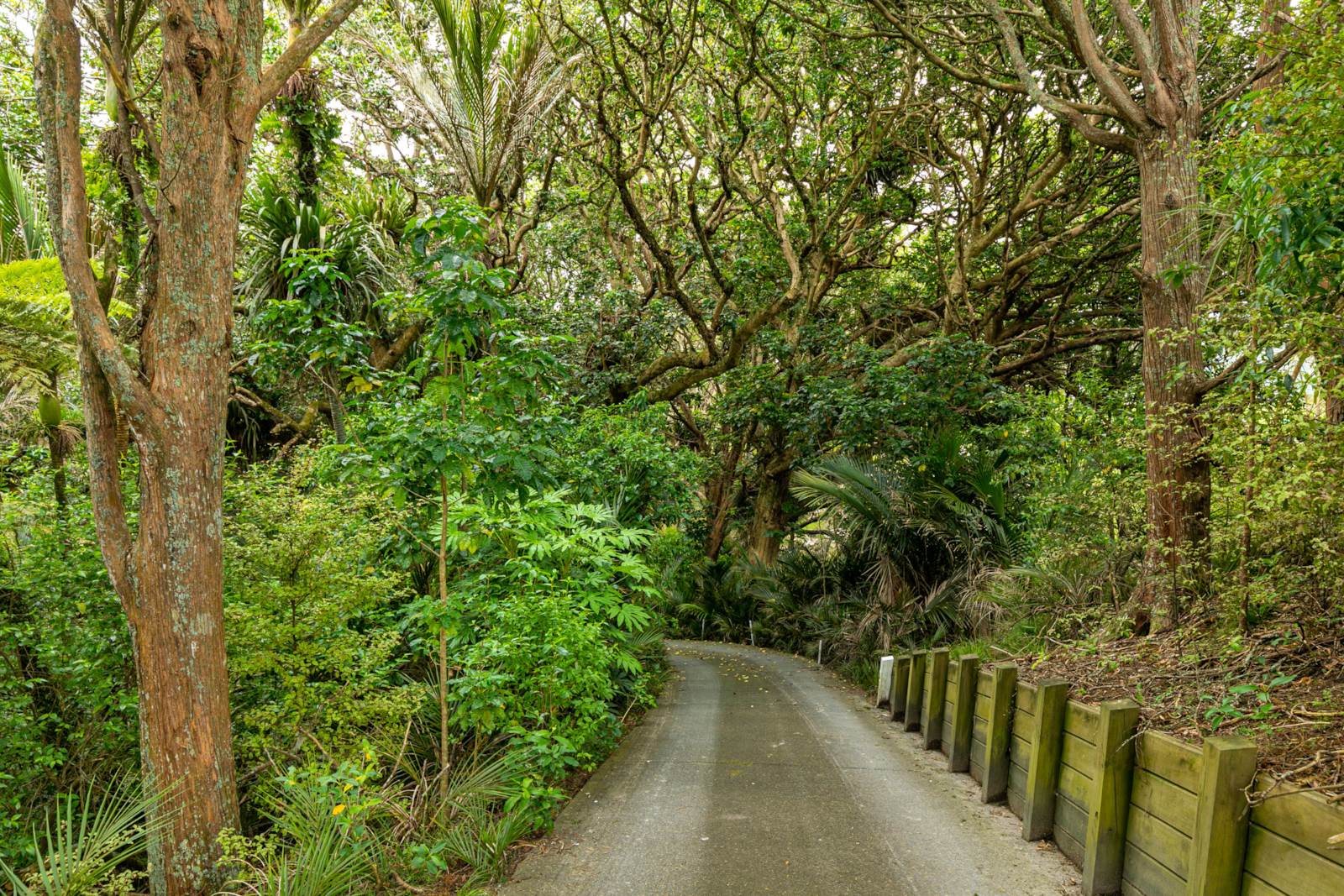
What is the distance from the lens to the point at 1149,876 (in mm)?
3463

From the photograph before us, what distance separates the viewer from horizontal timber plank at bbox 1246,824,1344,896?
2.51 m

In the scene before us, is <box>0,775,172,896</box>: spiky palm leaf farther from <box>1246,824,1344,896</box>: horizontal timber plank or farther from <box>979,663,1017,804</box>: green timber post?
<box>979,663,1017,804</box>: green timber post

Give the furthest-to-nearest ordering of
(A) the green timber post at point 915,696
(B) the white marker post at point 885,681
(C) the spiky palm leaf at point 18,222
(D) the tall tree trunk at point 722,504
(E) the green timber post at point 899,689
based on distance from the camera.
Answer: (D) the tall tree trunk at point 722,504
(B) the white marker post at point 885,681
(E) the green timber post at point 899,689
(A) the green timber post at point 915,696
(C) the spiky palm leaf at point 18,222

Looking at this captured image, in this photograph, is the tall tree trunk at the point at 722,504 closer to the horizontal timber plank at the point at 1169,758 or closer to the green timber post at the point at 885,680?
the green timber post at the point at 885,680

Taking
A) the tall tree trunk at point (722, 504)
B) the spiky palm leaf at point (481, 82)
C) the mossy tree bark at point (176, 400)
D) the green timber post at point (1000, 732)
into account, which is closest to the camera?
the mossy tree bark at point (176, 400)

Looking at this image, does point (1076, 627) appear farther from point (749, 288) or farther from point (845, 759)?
Result: point (749, 288)

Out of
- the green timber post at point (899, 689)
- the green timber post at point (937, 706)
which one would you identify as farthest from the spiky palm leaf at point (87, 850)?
the green timber post at point (899, 689)

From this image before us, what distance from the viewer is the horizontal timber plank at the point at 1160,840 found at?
3.21 m

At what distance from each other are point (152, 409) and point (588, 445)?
5.22m

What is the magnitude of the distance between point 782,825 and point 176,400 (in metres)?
4.22

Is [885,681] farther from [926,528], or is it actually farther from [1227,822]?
[1227,822]

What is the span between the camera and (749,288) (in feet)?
44.0

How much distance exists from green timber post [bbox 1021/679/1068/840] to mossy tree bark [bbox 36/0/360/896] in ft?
14.3

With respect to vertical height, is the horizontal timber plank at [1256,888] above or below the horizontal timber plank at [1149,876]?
above
